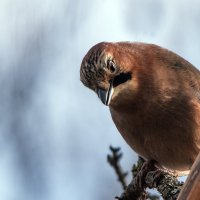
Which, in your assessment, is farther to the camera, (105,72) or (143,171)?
(143,171)

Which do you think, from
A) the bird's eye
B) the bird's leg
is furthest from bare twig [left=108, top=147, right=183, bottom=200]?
the bird's eye

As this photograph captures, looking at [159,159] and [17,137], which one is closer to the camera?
[159,159]

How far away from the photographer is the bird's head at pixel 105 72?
4305 millimetres

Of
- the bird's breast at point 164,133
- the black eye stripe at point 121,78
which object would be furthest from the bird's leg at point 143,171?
the black eye stripe at point 121,78

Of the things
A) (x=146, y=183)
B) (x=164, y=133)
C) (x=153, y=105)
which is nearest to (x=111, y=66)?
(x=153, y=105)

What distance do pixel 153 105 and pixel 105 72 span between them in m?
0.64

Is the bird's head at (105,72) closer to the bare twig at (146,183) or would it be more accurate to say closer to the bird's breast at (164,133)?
the bird's breast at (164,133)

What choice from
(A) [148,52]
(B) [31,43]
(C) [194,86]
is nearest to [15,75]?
(B) [31,43]

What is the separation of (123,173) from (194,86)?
108 cm

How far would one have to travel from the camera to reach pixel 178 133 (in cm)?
478

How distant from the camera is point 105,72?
169 inches

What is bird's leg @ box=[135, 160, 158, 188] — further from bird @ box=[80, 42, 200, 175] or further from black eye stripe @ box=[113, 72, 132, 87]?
black eye stripe @ box=[113, 72, 132, 87]

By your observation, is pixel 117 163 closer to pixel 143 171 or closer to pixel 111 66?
pixel 143 171

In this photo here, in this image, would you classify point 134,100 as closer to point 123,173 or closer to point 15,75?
point 123,173
